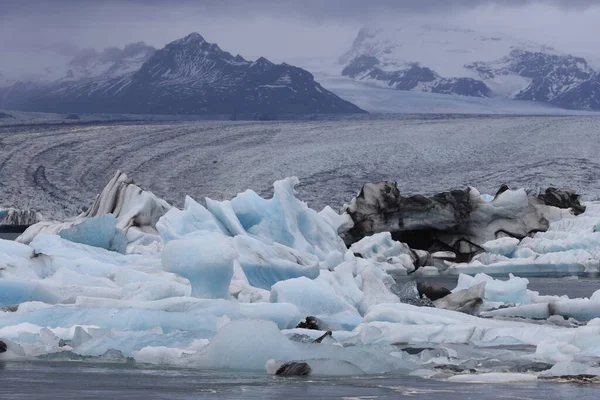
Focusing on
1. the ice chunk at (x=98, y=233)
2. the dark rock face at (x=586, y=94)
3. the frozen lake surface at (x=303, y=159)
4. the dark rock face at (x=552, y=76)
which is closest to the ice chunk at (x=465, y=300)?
the ice chunk at (x=98, y=233)

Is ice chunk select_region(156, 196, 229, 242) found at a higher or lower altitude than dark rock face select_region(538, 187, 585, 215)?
higher

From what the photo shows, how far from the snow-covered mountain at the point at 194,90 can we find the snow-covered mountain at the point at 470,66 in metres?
12.5

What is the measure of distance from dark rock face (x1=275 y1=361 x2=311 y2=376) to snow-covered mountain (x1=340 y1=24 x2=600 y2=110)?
235 feet

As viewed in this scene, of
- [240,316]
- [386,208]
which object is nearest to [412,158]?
[386,208]

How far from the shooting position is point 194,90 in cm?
7819

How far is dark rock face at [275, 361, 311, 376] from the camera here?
17.0ft

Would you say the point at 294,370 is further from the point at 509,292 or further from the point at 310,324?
the point at 509,292

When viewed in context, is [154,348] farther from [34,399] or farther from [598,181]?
[598,181]

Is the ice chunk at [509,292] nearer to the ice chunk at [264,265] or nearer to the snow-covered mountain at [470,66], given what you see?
the ice chunk at [264,265]

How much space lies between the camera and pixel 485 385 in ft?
15.9

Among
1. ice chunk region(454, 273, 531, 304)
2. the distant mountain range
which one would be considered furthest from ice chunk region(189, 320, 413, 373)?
the distant mountain range

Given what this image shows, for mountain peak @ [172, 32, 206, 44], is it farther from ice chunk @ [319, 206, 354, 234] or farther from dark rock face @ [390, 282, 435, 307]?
dark rock face @ [390, 282, 435, 307]

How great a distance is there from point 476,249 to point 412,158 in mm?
12186

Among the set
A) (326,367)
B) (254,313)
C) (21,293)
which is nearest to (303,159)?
(21,293)
